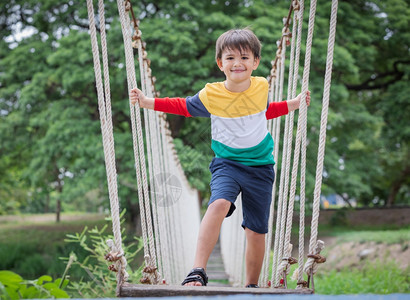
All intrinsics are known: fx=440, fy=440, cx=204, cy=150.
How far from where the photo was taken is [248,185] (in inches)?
52.2

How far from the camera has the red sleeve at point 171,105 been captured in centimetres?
135

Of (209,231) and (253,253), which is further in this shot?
(253,253)

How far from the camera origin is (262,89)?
1399 millimetres

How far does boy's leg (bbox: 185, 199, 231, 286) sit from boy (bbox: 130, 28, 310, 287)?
0.05 m

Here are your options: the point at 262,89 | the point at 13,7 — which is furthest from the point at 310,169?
the point at 13,7

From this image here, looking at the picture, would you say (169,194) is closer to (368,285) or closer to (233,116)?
(233,116)

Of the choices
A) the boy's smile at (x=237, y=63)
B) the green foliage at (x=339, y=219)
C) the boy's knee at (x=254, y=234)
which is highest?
the boy's smile at (x=237, y=63)

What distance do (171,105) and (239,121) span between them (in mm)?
216

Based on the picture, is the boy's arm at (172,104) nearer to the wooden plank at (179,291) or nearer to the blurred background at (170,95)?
the wooden plank at (179,291)

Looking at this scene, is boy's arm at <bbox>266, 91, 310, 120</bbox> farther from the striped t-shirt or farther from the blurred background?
the blurred background

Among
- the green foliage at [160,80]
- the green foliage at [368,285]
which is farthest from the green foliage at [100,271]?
the green foliage at [368,285]

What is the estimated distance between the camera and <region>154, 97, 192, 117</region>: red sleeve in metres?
1.35

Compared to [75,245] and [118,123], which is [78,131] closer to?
[118,123]

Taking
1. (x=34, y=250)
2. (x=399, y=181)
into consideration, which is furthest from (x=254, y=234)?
(x=399, y=181)
